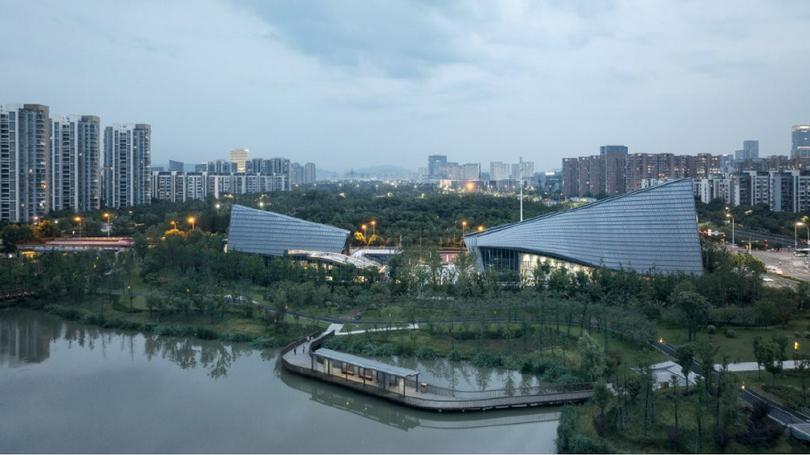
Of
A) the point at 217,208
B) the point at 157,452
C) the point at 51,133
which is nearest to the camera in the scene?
the point at 157,452

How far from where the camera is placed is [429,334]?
15.3 m

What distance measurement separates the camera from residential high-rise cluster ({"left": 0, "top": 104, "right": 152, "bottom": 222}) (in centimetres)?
3722

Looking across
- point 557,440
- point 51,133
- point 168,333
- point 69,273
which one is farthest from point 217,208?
point 557,440

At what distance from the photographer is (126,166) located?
49.4m

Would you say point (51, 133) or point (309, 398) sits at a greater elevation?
point (51, 133)

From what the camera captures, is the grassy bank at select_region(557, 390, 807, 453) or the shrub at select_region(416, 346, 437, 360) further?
the shrub at select_region(416, 346, 437, 360)

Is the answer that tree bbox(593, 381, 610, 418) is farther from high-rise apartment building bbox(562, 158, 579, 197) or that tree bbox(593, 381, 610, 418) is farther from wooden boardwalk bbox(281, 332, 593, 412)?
high-rise apartment building bbox(562, 158, 579, 197)

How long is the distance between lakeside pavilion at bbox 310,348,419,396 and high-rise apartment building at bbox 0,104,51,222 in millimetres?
33193

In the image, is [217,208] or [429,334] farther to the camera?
[217,208]

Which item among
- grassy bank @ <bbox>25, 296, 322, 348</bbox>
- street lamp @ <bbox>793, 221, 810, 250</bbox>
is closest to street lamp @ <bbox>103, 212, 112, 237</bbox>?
grassy bank @ <bbox>25, 296, 322, 348</bbox>

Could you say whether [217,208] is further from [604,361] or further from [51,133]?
[604,361]

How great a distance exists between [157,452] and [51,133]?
129 feet

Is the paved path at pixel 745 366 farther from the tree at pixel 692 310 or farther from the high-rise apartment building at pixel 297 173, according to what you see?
the high-rise apartment building at pixel 297 173

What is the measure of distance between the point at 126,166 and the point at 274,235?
30.3 meters
